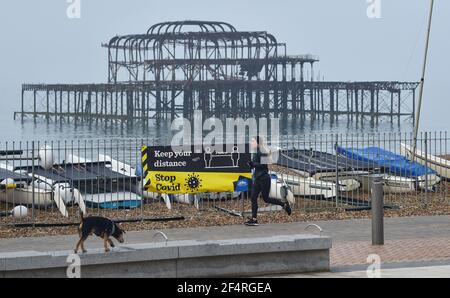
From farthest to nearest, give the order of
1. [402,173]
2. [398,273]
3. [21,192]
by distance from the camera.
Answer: [402,173] → [21,192] → [398,273]

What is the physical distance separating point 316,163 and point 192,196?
5.52m

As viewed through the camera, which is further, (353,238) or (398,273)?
→ (353,238)

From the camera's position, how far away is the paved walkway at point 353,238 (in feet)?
50.3

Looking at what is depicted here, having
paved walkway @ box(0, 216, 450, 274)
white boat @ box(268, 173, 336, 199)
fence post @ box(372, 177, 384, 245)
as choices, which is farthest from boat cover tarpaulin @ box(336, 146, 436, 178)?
fence post @ box(372, 177, 384, 245)

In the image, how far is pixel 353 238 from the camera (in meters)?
17.7

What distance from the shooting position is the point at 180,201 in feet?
78.3

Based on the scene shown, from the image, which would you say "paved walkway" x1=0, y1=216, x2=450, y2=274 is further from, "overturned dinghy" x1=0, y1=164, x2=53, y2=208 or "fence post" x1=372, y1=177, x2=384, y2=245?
"overturned dinghy" x1=0, y1=164, x2=53, y2=208

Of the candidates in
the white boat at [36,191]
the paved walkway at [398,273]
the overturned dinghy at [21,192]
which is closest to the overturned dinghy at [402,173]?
the white boat at [36,191]

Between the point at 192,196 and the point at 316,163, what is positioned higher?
the point at 316,163

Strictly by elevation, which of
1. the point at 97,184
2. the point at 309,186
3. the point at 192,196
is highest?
the point at 97,184

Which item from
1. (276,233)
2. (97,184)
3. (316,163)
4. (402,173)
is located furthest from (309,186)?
(276,233)

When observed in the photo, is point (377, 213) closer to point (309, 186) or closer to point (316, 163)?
point (309, 186)

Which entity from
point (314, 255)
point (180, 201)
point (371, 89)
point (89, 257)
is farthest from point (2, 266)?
point (371, 89)
